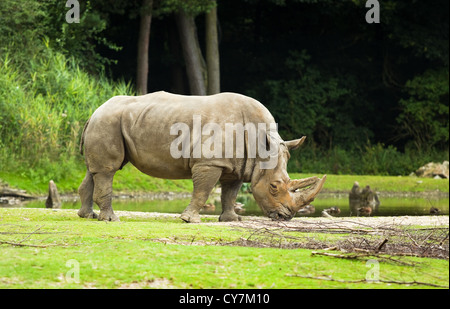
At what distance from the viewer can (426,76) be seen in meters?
30.2

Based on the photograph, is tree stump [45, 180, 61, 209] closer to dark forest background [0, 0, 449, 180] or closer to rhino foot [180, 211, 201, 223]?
rhino foot [180, 211, 201, 223]

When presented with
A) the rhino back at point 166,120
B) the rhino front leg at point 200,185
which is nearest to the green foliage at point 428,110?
the rhino back at point 166,120

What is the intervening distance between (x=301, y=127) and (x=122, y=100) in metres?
18.8

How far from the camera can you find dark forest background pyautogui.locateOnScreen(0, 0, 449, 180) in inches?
954

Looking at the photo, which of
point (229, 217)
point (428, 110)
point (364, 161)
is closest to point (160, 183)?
point (364, 161)

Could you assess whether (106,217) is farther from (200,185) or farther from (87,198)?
(200,185)

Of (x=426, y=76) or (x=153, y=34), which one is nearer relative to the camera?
(x=426, y=76)

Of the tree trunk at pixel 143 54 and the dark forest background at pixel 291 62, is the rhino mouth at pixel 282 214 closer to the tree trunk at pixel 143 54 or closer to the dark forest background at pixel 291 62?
the dark forest background at pixel 291 62

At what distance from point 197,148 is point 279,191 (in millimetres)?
1318

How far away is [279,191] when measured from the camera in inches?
448

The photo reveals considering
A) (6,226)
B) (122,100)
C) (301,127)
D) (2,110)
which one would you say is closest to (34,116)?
(2,110)

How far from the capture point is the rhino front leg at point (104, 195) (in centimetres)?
1160

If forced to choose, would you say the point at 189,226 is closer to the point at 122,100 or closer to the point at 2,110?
the point at 122,100

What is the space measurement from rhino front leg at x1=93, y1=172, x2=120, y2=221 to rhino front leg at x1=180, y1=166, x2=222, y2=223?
3.68 ft
